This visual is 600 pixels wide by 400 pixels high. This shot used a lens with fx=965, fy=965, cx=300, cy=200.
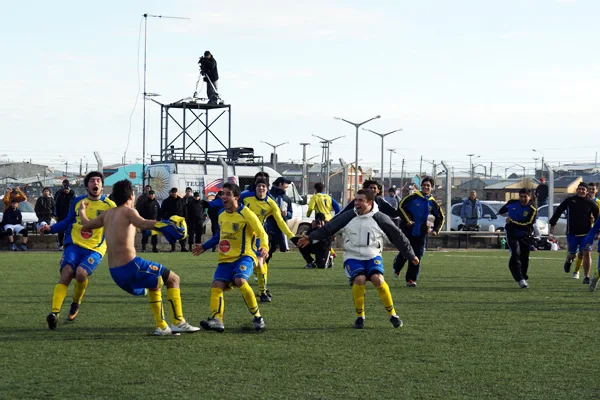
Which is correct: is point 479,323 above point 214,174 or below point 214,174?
below

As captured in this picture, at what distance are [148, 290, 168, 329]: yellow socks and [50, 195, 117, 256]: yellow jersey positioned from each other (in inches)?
58.5

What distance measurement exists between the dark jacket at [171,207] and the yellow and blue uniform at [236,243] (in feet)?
49.3

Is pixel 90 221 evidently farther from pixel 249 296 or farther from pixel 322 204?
pixel 322 204

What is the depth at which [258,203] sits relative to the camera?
14.0 metres

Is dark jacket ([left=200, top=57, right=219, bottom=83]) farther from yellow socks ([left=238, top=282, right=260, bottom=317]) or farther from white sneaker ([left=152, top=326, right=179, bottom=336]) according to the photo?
white sneaker ([left=152, top=326, right=179, bottom=336])

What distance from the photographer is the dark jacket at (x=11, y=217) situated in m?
25.3

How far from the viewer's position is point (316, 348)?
30.0 ft

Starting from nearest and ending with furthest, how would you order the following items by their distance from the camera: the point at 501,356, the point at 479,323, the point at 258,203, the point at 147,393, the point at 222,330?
the point at 147,393, the point at 501,356, the point at 222,330, the point at 479,323, the point at 258,203

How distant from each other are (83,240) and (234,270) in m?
1.81

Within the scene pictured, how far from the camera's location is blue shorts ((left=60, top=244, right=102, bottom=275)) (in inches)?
420

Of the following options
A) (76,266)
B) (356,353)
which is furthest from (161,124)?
(356,353)

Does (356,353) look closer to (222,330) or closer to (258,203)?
(222,330)

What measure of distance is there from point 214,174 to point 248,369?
23.1m

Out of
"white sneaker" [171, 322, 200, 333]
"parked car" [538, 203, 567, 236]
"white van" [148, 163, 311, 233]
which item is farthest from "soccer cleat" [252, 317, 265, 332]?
"parked car" [538, 203, 567, 236]
